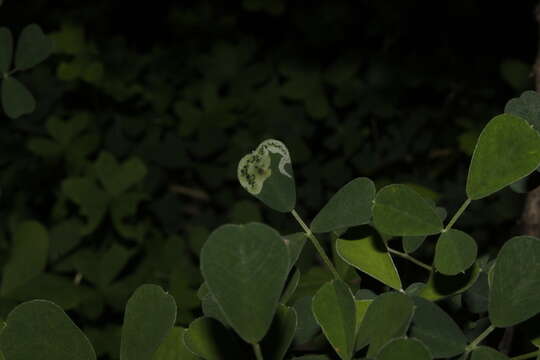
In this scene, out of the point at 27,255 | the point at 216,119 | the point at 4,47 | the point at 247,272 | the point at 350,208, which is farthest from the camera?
the point at 216,119

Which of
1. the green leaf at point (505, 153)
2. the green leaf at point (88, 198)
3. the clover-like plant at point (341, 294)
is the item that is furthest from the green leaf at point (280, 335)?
the green leaf at point (88, 198)

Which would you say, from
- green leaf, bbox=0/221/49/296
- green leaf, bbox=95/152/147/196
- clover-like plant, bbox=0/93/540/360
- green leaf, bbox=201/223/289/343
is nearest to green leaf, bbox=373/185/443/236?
clover-like plant, bbox=0/93/540/360

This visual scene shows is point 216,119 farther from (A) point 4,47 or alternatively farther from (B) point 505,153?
(B) point 505,153

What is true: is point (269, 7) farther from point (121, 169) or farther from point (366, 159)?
point (121, 169)

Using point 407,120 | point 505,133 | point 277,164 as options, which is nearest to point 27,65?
point 277,164

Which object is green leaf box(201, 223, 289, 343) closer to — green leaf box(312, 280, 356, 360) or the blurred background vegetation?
green leaf box(312, 280, 356, 360)

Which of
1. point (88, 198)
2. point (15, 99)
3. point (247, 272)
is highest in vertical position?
point (247, 272)

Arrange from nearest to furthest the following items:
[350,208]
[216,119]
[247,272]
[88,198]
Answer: [247,272], [350,208], [88,198], [216,119]

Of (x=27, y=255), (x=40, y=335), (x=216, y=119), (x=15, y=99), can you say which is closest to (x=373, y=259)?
(x=40, y=335)
